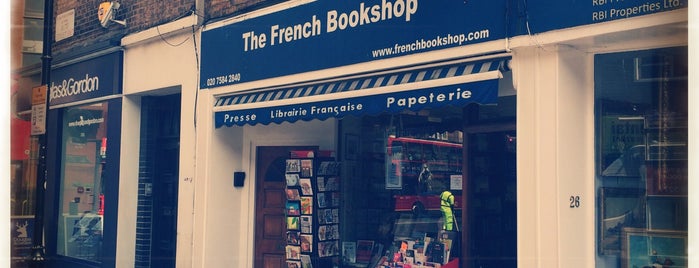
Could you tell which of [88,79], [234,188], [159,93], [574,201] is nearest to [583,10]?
[574,201]

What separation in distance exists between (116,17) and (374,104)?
5046 millimetres

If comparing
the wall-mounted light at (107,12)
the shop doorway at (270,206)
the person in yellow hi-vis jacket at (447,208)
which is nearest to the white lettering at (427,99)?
the person in yellow hi-vis jacket at (447,208)

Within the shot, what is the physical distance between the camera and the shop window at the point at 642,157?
524cm

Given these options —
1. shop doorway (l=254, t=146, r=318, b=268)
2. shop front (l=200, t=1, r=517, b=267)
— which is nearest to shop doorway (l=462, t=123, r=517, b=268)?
shop front (l=200, t=1, r=517, b=267)

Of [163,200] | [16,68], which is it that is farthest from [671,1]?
[163,200]

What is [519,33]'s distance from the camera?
5.90 meters

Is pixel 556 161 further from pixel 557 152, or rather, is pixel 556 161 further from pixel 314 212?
pixel 314 212

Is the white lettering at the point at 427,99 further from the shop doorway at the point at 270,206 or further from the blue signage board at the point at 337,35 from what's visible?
the shop doorway at the point at 270,206

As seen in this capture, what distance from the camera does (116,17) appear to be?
34.6 feet

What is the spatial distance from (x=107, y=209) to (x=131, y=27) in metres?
2.40

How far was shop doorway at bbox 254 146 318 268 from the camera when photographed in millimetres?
9070

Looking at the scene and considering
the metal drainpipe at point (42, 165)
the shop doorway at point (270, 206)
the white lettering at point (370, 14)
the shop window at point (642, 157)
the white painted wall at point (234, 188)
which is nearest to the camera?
the shop window at point (642, 157)

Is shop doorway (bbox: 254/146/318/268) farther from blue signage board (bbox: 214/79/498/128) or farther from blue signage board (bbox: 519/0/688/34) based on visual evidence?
blue signage board (bbox: 519/0/688/34)

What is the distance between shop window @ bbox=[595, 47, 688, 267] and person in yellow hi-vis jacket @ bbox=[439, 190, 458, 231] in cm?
174
